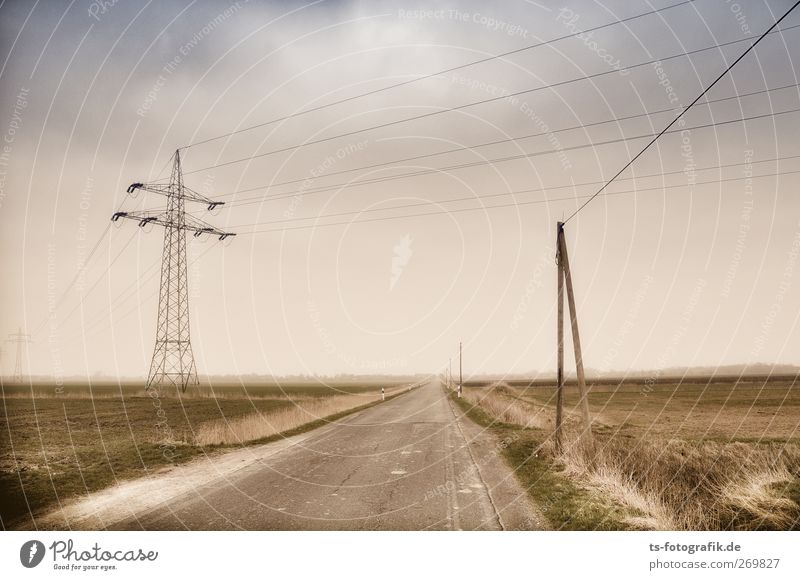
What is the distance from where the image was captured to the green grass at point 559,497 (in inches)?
230

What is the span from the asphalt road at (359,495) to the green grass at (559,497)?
11.2 inches

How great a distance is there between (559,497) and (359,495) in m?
3.30

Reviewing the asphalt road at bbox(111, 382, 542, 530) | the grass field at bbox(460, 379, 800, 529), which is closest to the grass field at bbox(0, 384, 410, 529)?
the asphalt road at bbox(111, 382, 542, 530)

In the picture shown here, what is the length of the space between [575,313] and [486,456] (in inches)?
165

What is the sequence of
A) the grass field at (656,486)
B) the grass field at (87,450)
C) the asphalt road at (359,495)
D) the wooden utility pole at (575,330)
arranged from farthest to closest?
1. the wooden utility pole at (575,330)
2. the grass field at (87,450)
3. the grass field at (656,486)
4. the asphalt road at (359,495)

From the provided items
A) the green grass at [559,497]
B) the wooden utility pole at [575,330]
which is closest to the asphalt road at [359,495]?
the green grass at [559,497]

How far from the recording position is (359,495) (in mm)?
6977

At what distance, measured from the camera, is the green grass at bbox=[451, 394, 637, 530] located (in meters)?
5.84

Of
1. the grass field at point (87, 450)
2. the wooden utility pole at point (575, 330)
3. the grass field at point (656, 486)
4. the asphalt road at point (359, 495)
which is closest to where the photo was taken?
the asphalt road at point (359, 495)

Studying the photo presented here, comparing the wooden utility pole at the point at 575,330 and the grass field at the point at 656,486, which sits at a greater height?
the wooden utility pole at the point at 575,330

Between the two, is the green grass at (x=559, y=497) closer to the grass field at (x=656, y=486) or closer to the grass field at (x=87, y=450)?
the grass field at (x=656, y=486)

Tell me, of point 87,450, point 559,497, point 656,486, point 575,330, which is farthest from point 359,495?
point 87,450

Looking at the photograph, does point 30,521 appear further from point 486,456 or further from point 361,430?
point 361,430

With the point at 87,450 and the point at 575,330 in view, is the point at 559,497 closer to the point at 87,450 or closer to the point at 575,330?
the point at 575,330
